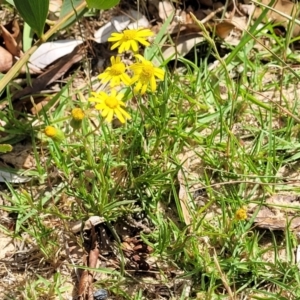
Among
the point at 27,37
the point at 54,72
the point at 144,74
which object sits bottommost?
the point at 54,72

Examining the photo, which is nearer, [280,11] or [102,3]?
[102,3]

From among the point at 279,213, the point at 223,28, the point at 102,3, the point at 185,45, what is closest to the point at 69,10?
the point at 102,3

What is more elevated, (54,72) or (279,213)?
(54,72)

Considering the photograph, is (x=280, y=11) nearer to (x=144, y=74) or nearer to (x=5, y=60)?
(x=144, y=74)

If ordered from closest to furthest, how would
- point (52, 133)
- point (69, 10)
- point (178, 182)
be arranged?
point (52, 133)
point (178, 182)
point (69, 10)

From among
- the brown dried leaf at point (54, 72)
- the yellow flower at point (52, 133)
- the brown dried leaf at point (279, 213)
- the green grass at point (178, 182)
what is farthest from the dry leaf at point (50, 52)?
the brown dried leaf at point (279, 213)

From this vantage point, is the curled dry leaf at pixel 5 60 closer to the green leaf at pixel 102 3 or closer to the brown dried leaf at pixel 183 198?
the green leaf at pixel 102 3

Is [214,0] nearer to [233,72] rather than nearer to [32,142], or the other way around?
[233,72]
